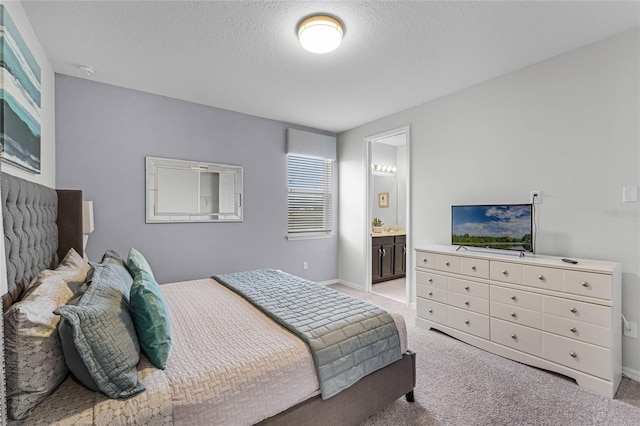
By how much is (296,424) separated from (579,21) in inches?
126

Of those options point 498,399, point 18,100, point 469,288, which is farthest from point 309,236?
point 18,100

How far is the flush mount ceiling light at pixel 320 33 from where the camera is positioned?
204 cm

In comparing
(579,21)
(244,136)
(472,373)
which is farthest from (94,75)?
(472,373)

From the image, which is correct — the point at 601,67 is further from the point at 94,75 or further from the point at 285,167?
the point at 94,75

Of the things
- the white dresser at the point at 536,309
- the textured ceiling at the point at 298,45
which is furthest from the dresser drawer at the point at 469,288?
the textured ceiling at the point at 298,45

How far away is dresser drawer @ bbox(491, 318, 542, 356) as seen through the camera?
7.57 feet

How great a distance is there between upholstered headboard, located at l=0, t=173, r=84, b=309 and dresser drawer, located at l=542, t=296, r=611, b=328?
3279 mm

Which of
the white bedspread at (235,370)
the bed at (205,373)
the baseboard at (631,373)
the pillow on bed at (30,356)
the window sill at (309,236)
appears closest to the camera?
the pillow on bed at (30,356)

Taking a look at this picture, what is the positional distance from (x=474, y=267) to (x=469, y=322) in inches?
20.8

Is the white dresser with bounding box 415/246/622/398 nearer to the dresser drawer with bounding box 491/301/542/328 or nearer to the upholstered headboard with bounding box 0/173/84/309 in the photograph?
the dresser drawer with bounding box 491/301/542/328

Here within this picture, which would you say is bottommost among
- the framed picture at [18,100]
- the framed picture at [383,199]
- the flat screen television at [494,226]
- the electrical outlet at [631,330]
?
the electrical outlet at [631,330]

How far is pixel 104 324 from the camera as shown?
1.14 metres

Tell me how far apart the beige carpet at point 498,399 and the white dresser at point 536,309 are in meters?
0.12

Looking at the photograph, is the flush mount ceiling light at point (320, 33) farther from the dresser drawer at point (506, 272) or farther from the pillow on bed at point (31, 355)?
the dresser drawer at point (506, 272)
